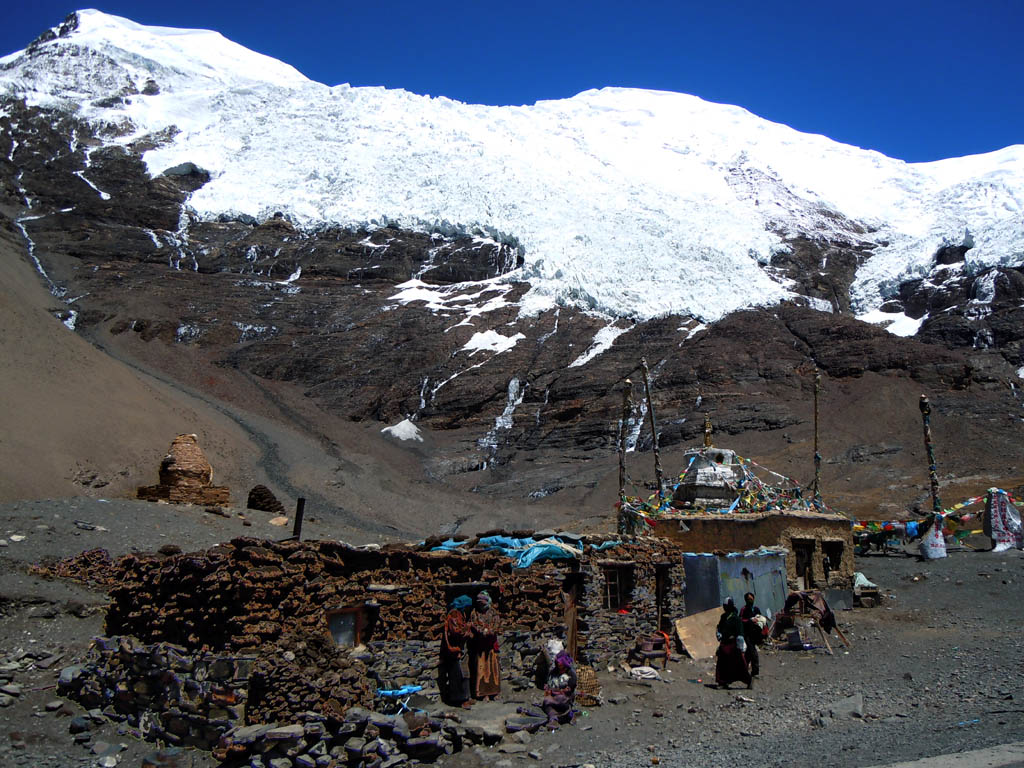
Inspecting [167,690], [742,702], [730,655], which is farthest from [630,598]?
[167,690]

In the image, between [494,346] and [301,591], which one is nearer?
[301,591]

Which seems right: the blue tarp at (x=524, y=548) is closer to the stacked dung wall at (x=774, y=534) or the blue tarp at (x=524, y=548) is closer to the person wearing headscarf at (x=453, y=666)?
the person wearing headscarf at (x=453, y=666)

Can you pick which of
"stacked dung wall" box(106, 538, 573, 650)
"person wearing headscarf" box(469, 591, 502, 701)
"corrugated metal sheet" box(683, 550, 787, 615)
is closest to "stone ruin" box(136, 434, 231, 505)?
"stacked dung wall" box(106, 538, 573, 650)

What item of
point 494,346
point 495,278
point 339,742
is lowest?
point 339,742

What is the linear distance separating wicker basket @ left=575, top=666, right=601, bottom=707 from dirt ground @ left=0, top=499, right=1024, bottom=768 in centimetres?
17

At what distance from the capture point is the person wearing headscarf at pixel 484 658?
10617 millimetres

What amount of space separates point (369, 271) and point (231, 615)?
241ft

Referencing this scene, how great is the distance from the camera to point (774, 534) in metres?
20.2

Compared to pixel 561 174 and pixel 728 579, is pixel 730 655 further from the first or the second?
pixel 561 174

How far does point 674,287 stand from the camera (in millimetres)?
76062

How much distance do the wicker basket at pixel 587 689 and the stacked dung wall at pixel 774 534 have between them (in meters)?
9.42

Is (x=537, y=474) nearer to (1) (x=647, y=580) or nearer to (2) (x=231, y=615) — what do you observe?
(1) (x=647, y=580)

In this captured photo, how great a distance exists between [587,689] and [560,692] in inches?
30.9

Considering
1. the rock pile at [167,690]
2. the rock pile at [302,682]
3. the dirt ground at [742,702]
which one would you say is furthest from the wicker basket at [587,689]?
the rock pile at [167,690]
